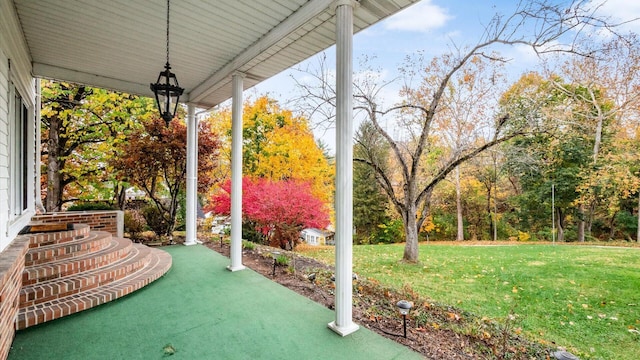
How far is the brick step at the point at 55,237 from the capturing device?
3275 mm

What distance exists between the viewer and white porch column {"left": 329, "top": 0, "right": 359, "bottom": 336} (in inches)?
101

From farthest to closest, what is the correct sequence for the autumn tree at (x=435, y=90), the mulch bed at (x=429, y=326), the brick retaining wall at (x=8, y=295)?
the autumn tree at (x=435, y=90) < the mulch bed at (x=429, y=326) < the brick retaining wall at (x=8, y=295)

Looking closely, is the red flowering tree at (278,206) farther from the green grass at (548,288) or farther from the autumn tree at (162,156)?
the green grass at (548,288)

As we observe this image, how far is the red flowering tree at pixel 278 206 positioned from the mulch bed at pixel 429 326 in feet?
10.6

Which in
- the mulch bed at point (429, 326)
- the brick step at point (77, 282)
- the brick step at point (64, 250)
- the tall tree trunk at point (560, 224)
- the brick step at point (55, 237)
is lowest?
the tall tree trunk at point (560, 224)

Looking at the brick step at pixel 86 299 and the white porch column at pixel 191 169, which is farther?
the white porch column at pixel 191 169

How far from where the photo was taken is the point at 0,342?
73.9 inches

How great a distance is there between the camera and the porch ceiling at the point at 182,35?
115 inches

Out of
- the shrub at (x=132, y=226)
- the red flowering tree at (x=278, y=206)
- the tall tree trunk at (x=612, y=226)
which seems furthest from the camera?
the tall tree trunk at (x=612, y=226)

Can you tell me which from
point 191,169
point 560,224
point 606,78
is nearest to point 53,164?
point 191,169

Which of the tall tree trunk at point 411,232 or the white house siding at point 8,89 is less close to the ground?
the white house siding at point 8,89

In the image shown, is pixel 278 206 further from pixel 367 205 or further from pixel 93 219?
pixel 367 205

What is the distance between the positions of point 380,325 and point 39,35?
5.48m

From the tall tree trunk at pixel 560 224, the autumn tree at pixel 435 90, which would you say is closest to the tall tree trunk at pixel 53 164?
the autumn tree at pixel 435 90
